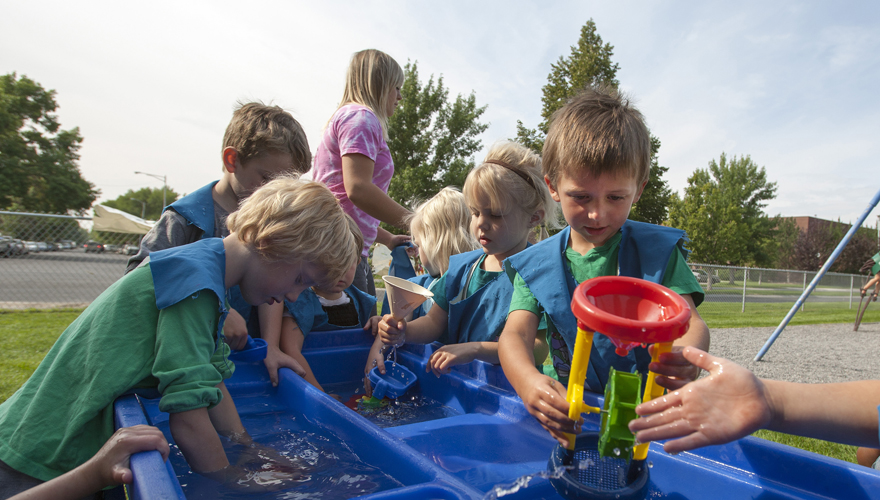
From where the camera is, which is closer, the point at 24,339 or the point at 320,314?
the point at 320,314

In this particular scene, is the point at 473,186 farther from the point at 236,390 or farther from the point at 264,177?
the point at 236,390

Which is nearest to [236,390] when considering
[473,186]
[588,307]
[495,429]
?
[495,429]

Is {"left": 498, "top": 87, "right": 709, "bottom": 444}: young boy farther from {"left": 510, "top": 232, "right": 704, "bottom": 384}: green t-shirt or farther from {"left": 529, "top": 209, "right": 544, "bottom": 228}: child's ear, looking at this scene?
{"left": 529, "top": 209, "right": 544, "bottom": 228}: child's ear

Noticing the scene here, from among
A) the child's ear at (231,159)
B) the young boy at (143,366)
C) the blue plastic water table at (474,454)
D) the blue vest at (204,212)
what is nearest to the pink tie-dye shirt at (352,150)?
the child's ear at (231,159)

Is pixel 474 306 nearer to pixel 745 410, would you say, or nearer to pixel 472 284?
pixel 472 284

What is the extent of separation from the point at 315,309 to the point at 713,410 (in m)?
2.16

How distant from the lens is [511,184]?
234cm

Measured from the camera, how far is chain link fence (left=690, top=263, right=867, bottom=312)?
12656mm

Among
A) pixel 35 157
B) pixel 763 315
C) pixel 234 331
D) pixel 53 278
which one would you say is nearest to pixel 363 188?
pixel 234 331

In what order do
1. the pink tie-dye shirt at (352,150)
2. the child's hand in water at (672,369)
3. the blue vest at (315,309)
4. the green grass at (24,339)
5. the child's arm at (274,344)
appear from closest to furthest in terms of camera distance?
the child's hand in water at (672,369), the child's arm at (274,344), the blue vest at (315,309), the pink tie-dye shirt at (352,150), the green grass at (24,339)

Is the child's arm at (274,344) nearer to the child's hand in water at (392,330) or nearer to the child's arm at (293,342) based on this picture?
the child's arm at (293,342)

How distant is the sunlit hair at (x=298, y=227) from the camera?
1.56 meters

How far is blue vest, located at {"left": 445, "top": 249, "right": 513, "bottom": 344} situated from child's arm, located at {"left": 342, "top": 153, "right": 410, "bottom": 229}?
46 cm

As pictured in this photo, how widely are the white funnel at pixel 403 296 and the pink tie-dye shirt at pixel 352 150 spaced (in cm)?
81
